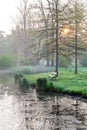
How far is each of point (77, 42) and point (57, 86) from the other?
19.0 meters

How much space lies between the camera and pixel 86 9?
4303 cm

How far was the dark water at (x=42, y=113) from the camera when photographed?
12531 mm

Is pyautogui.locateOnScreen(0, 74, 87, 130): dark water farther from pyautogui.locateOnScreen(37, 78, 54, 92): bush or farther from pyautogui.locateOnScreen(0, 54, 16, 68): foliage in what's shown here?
pyautogui.locateOnScreen(0, 54, 16, 68): foliage

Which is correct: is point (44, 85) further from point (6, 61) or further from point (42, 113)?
point (6, 61)

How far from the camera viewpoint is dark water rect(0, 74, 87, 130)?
12531 mm

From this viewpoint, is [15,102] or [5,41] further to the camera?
[5,41]

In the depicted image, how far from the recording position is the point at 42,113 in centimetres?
1516

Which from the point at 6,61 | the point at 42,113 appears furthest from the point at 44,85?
the point at 6,61

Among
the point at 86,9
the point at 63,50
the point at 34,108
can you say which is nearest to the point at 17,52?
the point at 86,9

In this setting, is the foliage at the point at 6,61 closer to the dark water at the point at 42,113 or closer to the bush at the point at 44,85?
the bush at the point at 44,85

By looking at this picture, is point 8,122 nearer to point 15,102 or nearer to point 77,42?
point 15,102

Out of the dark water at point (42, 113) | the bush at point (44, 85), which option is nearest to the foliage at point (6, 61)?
the bush at point (44, 85)

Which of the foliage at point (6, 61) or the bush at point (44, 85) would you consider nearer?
the bush at point (44, 85)

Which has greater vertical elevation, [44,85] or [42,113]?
[42,113]
